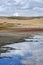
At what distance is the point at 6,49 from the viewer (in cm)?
131

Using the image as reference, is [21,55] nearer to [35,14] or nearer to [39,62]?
[39,62]

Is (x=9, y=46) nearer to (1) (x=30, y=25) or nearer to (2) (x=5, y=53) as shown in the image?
(2) (x=5, y=53)

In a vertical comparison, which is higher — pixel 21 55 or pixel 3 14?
pixel 3 14

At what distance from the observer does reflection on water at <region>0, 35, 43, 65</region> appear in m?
1.28

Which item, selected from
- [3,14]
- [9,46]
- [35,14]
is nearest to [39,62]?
[9,46]

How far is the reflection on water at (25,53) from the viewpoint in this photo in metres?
1.28

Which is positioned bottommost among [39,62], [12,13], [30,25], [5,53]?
[39,62]

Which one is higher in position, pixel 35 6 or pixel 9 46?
pixel 35 6

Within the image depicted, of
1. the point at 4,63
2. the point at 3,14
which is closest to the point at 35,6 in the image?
the point at 3,14

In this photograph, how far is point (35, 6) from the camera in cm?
134

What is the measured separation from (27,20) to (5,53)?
38cm

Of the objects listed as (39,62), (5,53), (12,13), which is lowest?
(39,62)

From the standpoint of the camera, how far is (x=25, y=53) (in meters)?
1.29

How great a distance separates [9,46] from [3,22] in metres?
0.24
